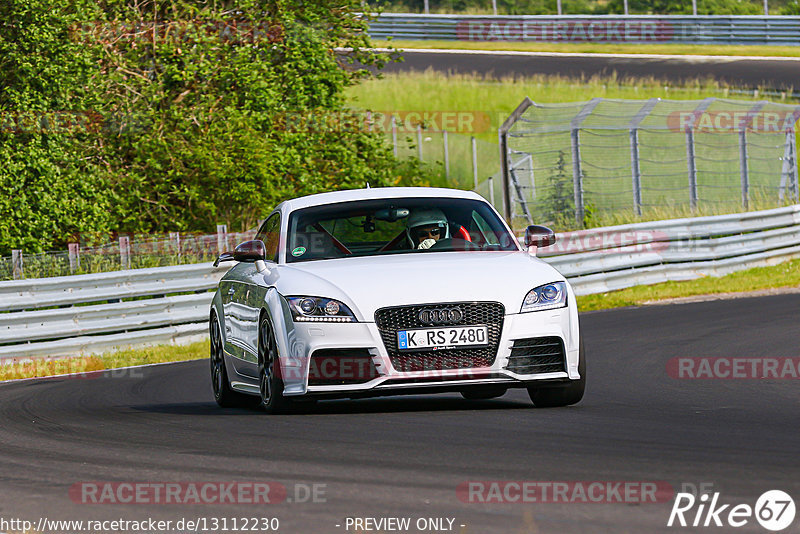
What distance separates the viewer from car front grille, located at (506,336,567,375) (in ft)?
29.6

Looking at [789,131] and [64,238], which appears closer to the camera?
[64,238]

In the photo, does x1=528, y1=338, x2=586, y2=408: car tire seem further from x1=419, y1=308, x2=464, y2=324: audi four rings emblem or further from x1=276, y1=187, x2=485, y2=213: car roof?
x1=276, y1=187, x2=485, y2=213: car roof

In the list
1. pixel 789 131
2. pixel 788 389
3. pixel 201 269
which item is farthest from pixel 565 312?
pixel 789 131

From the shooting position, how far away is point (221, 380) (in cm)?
1106

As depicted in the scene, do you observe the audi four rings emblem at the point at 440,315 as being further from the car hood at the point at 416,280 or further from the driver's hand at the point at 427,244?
the driver's hand at the point at 427,244

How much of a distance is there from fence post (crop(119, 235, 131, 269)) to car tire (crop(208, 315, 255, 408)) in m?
9.21

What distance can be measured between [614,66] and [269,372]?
39.6 m

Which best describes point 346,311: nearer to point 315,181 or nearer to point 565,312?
point 565,312

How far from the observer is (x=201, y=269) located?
19172 millimetres

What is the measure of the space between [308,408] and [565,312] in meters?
1.83

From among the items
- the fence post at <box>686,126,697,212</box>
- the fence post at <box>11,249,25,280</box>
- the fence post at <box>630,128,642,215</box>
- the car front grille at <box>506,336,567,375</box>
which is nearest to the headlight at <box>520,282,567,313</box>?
the car front grille at <box>506,336,567,375</box>

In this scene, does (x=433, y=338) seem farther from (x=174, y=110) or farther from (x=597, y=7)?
(x=597, y=7)

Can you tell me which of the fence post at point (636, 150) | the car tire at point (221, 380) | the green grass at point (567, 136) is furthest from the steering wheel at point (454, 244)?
the green grass at point (567, 136)

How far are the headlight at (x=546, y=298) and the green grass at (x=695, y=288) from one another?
12.4 meters
